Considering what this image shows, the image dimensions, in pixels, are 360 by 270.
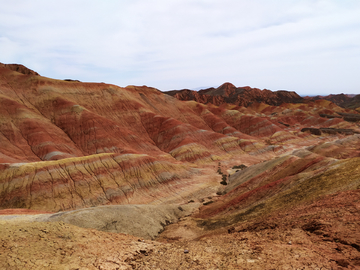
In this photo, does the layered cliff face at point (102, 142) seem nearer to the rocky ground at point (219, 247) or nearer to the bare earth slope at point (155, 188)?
the bare earth slope at point (155, 188)

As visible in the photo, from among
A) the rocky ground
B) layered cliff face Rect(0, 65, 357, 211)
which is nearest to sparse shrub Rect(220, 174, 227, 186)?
layered cliff face Rect(0, 65, 357, 211)

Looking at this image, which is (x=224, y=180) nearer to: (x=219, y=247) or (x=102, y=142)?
(x=102, y=142)

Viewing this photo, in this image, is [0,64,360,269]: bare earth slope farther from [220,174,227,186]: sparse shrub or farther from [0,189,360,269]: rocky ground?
[220,174,227,186]: sparse shrub

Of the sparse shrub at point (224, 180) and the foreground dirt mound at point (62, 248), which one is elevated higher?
the foreground dirt mound at point (62, 248)

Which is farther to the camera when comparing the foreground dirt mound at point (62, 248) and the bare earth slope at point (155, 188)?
the bare earth slope at point (155, 188)

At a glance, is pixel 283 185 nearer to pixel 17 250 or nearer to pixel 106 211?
pixel 106 211

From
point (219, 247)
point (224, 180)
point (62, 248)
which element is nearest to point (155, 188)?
point (224, 180)

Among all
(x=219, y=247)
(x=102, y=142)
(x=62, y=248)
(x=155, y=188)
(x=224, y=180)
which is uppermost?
(x=102, y=142)

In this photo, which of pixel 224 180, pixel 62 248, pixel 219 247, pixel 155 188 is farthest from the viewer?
pixel 224 180

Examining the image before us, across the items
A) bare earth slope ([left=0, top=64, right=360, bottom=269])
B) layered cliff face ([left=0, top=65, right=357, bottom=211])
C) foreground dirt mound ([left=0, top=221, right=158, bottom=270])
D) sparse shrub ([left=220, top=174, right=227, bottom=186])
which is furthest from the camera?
sparse shrub ([left=220, top=174, right=227, bottom=186])

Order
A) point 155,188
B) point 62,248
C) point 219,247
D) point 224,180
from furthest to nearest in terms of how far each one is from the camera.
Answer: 1. point 224,180
2. point 155,188
3. point 219,247
4. point 62,248

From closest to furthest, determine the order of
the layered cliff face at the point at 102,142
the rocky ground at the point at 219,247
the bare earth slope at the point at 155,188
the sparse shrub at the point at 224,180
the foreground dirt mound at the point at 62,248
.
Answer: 1. the rocky ground at the point at 219,247
2. the foreground dirt mound at the point at 62,248
3. the bare earth slope at the point at 155,188
4. the layered cliff face at the point at 102,142
5. the sparse shrub at the point at 224,180

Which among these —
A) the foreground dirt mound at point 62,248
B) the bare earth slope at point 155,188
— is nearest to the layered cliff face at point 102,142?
the bare earth slope at point 155,188

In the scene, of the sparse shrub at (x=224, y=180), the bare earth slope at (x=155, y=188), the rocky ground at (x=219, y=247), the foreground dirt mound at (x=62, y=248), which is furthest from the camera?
the sparse shrub at (x=224, y=180)
